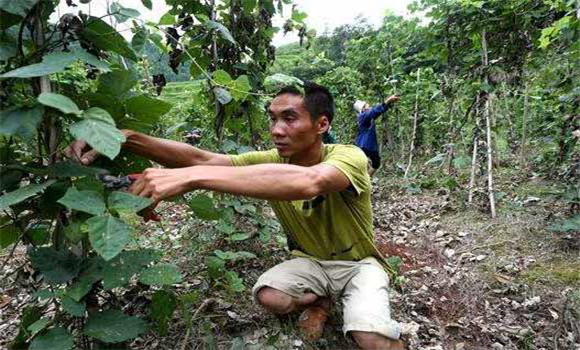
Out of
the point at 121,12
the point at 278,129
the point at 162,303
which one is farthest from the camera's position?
the point at 278,129

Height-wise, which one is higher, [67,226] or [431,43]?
[431,43]

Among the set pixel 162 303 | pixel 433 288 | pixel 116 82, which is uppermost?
pixel 116 82

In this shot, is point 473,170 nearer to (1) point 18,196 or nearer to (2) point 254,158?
(2) point 254,158

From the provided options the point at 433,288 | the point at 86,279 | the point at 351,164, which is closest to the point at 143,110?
the point at 86,279

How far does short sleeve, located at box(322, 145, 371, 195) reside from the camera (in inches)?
90.0

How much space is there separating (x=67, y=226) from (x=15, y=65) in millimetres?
582

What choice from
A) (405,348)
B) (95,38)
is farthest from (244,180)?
(405,348)

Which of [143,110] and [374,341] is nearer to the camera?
[143,110]

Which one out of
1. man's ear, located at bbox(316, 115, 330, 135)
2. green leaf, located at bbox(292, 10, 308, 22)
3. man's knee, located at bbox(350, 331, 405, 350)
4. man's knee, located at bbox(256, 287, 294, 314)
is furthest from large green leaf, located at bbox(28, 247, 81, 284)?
green leaf, located at bbox(292, 10, 308, 22)

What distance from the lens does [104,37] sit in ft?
5.52

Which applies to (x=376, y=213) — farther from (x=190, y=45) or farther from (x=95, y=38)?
(x=95, y=38)

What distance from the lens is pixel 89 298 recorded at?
1.65 metres

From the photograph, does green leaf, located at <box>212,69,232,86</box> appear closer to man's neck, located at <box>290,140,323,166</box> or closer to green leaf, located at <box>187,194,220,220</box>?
man's neck, located at <box>290,140,323,166</box>

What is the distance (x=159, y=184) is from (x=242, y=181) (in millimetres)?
335
